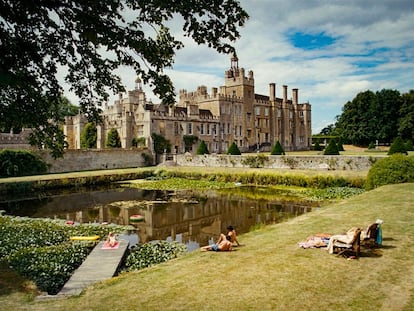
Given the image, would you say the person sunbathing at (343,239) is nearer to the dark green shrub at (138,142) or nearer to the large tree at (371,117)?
the dark green shrub at (138,142)

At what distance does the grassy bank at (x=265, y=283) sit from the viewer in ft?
18.0

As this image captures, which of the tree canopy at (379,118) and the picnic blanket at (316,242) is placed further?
the tree canopy at (379,118)

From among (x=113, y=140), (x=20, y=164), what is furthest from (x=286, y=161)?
(x=20, y=164)

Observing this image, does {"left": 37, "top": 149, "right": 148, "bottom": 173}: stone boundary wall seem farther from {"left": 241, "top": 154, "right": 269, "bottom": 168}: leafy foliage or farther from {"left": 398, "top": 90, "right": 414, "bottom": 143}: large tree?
{"left": 398, "top": 90, "right": 414, "bottom": 143}: large tree

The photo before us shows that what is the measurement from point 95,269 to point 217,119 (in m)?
39.1

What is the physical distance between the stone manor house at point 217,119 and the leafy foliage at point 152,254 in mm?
27337

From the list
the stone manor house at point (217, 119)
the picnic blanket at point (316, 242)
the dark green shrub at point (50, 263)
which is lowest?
the dark green shrub at point (50, 263)

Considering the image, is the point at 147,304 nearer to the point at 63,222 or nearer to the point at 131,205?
the point at 63,222

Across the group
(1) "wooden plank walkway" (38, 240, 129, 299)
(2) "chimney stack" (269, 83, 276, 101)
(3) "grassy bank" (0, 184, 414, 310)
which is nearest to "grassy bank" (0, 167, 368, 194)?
(3) "grassy bank" (0, 184, 414, 310)

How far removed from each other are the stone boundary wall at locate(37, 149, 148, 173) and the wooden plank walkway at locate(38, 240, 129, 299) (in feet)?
74.4

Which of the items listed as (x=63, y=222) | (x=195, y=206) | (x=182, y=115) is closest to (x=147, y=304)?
(x=63, y=222)

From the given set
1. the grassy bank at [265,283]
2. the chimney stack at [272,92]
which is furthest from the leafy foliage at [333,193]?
the chimney stack at [272,92]

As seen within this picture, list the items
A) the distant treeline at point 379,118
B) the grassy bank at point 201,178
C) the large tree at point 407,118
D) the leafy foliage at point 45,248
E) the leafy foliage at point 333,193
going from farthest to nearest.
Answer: the distant treeline at point 379,118, the large tree at point 407,118, the grassy bank at point 201,178, the leafy foliage at point 333,193, the leafy foliage at point 45,248

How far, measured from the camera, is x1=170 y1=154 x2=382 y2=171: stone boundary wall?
24.9 metres
